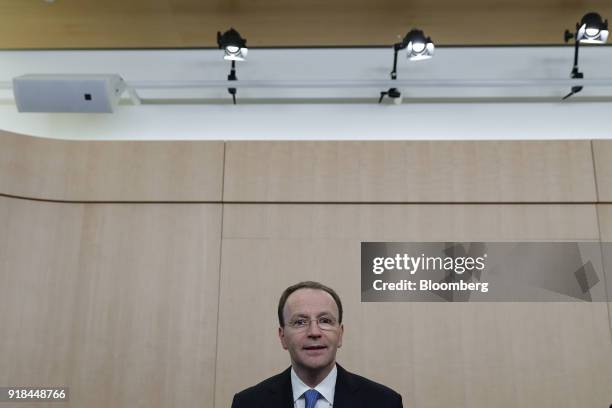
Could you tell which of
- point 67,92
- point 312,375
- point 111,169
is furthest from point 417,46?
point 312,375

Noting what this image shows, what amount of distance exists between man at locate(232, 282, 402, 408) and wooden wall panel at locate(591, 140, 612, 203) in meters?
3.21

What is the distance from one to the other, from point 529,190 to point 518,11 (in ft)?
5.03

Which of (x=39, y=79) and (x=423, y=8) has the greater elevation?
(x=423, y=8)

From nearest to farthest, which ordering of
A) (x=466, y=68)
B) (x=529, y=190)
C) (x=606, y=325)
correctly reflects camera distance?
1. (x=606, y=325)
2. (x=529, y=190)
3. (x=466, y=68)

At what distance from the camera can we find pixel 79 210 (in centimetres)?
438

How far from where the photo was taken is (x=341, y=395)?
1803mm

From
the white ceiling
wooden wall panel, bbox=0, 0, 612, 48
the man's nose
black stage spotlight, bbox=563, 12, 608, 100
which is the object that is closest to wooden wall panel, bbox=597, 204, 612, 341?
the white ceiling

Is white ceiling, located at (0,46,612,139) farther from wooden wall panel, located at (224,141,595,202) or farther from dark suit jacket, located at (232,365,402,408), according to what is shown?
dark suit jacket, located at (232,365,402,408)

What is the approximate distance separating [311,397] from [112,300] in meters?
2.82

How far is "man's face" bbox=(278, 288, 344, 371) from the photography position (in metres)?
1.78

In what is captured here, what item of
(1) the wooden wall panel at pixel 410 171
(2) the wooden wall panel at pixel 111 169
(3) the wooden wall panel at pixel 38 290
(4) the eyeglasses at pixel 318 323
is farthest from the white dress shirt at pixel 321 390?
(3) the wooden wall panel at pixel 38 290

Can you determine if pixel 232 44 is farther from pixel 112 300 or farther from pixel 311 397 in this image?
pixel 311 397

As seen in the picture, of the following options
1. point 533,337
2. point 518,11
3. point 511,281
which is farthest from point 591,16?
point 533,337

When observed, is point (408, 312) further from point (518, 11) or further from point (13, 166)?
point (13, 166)
